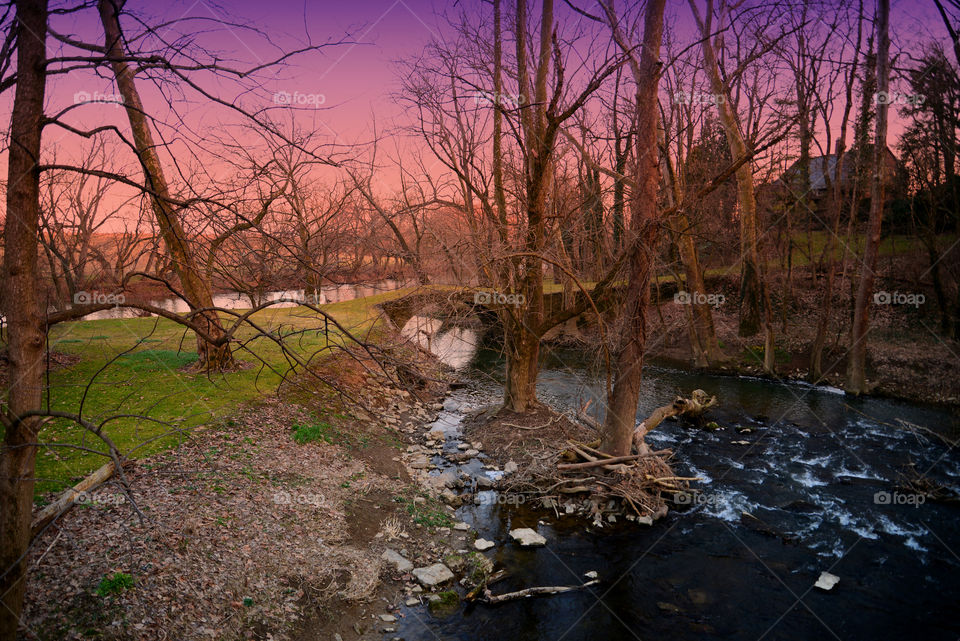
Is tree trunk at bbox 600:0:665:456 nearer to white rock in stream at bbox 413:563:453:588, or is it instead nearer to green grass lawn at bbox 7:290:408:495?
white rock in stream at bbox 413:563:453:588

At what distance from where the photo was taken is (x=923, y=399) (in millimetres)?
12961

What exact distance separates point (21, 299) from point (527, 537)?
6126mm

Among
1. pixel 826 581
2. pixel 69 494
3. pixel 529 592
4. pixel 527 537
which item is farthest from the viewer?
pixel 527 537

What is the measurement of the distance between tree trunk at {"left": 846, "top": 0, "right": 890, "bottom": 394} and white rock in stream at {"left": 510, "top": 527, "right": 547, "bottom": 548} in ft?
36.2

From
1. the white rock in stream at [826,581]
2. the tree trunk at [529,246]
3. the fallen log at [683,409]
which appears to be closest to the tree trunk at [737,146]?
the fallen log at [683,409]

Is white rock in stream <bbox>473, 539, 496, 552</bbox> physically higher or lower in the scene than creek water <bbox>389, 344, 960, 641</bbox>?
higher

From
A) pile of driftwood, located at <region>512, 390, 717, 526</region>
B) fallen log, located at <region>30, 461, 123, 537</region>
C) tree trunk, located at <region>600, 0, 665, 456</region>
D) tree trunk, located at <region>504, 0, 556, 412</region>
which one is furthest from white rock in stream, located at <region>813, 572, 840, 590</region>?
fallen log, located at <region>30, 461, 123, 537</region>

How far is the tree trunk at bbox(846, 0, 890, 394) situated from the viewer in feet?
39.9

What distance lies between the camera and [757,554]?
7031 mm

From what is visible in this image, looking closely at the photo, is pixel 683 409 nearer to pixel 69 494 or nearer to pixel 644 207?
pixel 644 207

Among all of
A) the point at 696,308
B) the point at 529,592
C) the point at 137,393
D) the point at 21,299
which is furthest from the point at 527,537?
the point at 696,308

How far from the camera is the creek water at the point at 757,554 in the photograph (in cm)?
570

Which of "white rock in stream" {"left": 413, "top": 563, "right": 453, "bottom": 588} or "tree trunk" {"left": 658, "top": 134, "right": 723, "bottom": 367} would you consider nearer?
"white rock in stream" {"left": 413, "top": 563, "right": 453, "bottom": 588}

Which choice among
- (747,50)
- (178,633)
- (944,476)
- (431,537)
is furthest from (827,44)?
(178,633)
